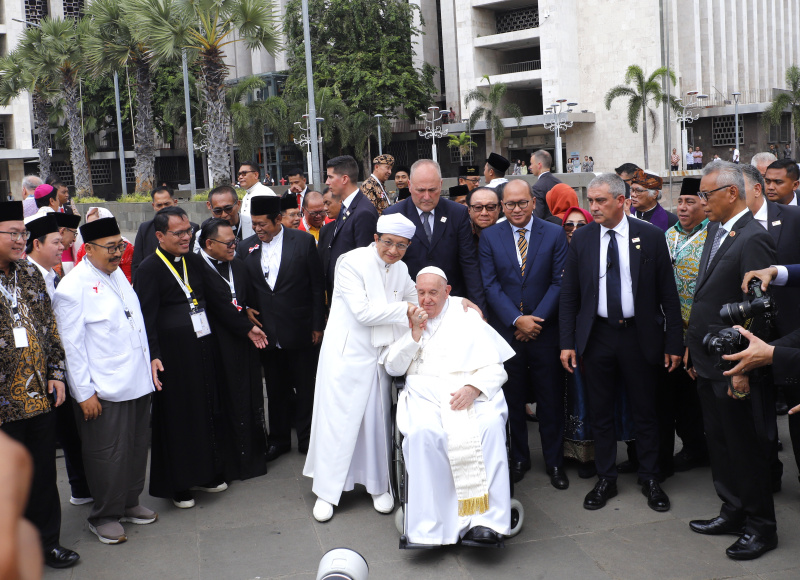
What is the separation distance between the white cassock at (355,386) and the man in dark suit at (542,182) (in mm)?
3935

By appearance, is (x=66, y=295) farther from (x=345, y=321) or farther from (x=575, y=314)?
(x=575, y=314)

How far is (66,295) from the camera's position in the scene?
4.81 m

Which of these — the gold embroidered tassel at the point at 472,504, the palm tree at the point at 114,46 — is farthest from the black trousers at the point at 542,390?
the palm tree at the point at 114,46

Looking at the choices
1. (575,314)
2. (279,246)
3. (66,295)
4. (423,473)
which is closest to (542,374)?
(575,314)

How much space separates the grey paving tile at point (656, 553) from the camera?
4273 mm

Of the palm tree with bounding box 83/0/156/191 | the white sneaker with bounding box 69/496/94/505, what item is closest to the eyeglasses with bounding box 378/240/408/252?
the white sneaker with bounding box 69/496/94/505

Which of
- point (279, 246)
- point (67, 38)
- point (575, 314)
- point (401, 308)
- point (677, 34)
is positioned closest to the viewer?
point (401, 308)

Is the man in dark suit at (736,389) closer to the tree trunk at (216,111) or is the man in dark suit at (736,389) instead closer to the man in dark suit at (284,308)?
the man in dark suit at (284,308)

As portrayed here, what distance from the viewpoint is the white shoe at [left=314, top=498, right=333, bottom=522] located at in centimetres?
523

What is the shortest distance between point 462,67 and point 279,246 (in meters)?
45.6

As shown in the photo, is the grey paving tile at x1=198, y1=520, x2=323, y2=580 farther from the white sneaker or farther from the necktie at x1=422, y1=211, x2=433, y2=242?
the necktie at x1=422, y1=211, x2=433, y2=242

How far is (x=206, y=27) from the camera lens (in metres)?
23.0

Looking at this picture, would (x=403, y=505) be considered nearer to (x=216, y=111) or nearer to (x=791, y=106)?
(x=216, y=111)

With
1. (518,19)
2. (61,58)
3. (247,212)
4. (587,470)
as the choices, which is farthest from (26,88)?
(587,470)
